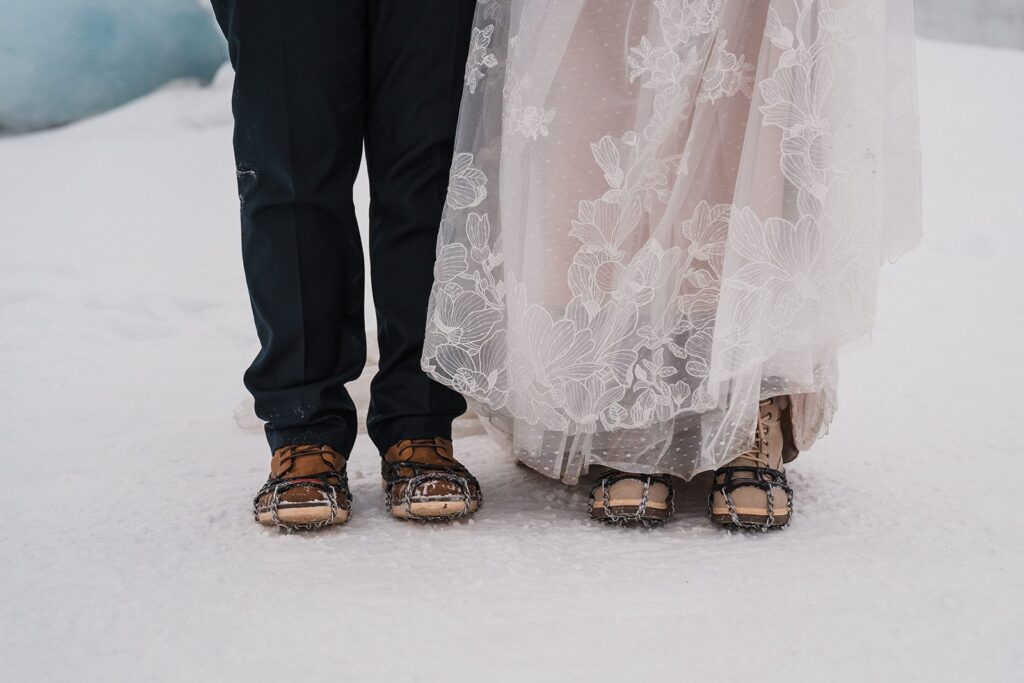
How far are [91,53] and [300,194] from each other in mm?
1390

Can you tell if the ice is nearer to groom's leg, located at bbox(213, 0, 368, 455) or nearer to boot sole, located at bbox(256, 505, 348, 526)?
groom's leg, located at bbox(213, 0, 368, 455)

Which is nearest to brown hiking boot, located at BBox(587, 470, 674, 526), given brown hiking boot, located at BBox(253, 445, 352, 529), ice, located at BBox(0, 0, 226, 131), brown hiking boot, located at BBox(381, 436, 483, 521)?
brown hiking boot, located at BBox(381, 436, 483, 521)

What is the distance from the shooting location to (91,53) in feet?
A: 6.25

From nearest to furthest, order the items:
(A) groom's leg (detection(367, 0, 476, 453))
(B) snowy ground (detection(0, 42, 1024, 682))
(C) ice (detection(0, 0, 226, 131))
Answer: (B) snowy ground (detection(0, 42, 1024, 682))
(A) groom's leg (detection(367, 0, 476, 453))
(C) ice (detection(0, 0, 226, 131))

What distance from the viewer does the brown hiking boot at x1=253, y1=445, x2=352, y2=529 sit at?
0.78m

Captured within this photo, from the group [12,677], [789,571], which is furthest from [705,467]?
[12,677]

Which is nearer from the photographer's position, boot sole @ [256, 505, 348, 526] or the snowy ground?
the snowy ground

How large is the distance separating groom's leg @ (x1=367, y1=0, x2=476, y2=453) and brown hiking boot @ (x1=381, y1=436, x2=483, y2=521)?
0.06 feet

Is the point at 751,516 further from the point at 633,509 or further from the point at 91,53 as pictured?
the point at 91,53

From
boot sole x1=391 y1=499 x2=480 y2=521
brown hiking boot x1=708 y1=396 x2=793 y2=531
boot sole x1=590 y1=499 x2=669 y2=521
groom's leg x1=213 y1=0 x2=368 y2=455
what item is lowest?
boot sole x1=391 y1=499 x2=480 y2=521

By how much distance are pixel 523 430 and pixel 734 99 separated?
0.35 m

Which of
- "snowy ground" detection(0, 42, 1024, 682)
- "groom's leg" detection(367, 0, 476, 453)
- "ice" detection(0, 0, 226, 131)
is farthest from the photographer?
"ice" detection(0, 0, 226, 131)

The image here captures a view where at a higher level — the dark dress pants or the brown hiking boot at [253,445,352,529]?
the dark dress pants

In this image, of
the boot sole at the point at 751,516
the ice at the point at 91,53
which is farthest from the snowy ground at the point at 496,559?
the ice at the point at 91,53
